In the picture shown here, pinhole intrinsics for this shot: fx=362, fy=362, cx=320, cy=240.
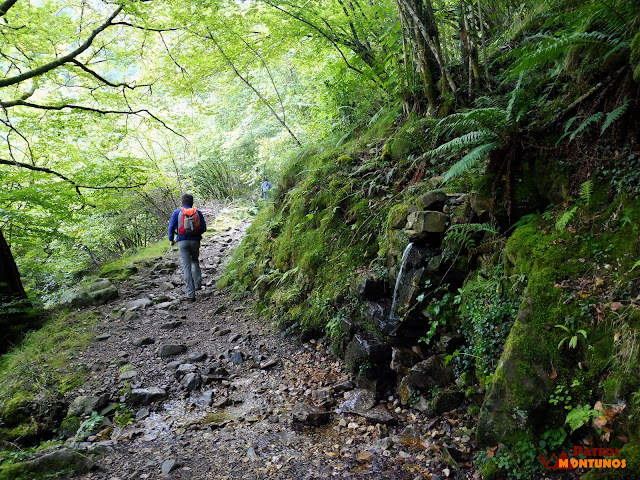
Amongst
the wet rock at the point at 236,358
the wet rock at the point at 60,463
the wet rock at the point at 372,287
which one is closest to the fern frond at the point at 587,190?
the wet rock at the point at 372,287

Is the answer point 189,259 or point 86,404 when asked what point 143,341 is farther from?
point 189,259

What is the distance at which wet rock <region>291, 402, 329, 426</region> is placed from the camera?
4.09 m

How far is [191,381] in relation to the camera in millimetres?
5215

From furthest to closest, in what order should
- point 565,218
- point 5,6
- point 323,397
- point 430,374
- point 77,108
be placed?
1. point 77,108
2. point 5,6
3. point 323,397
4. point 430,374
5. point 565,218

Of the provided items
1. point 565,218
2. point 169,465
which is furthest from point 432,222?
point 169,465

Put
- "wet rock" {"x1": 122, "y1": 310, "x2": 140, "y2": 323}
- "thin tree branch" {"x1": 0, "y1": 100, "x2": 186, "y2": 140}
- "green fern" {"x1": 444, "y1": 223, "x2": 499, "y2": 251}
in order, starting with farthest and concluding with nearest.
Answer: "thin tree branch" {"x1": 0, "y1": 100, "x2": 186, "y2": 140} < "wet rock" {"x1": 122, "y1": 310, "x2": 140, "y2": 323} < "green fern" {"x1": 444, "y1": 223, "x2": 499, "y2": 251}

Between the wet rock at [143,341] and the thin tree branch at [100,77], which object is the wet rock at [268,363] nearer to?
the wet rock at [143,341]

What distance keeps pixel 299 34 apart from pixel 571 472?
8.64 m

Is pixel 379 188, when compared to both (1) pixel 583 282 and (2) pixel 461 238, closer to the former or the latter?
(2) pixel 461 238

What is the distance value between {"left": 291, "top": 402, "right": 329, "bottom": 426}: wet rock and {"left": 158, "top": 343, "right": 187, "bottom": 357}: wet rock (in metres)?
3.02

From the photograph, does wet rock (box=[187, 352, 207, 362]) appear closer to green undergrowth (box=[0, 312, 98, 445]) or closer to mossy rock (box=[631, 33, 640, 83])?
green undergrowth (box=[0, 312, 98, 445])

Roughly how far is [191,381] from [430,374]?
11.1ft

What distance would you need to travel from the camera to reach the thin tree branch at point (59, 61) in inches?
307

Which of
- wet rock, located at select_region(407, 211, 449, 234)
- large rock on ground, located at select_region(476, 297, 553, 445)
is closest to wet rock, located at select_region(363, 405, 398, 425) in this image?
large rock on ground, located at select_region(476, 297, 553, 445)
